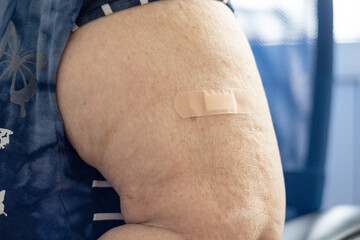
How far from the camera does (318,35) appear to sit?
0.85 metres

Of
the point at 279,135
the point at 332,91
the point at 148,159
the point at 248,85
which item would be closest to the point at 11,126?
the point at 148,159

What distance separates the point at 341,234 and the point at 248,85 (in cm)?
41

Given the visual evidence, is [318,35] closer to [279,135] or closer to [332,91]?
[332,91]

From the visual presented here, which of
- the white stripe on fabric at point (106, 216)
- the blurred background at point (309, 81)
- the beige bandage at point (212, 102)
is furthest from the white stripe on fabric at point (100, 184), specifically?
the blurred background at point (309, 81)

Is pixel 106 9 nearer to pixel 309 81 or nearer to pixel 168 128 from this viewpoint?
pixel 168 128

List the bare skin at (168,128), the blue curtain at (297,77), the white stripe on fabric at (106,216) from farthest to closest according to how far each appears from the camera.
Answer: the blue curtain at (297,77) → the white stripe on fabric at (106,216) → the bare skin at (168,128)

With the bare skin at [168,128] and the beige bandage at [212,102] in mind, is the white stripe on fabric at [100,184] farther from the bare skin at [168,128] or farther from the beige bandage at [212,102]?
the beige bandage at [212,102]

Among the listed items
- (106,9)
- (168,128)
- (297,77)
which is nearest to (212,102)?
(168,128)

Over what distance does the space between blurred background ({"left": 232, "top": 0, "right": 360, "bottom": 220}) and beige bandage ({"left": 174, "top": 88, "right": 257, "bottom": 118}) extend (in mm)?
326

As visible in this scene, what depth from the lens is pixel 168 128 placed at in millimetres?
512

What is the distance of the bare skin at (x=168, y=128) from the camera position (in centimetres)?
51

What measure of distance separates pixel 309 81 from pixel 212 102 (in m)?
0.42

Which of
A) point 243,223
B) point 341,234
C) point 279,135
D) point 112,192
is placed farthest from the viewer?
point 279,135

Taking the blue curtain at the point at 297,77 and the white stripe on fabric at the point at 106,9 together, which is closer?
the white stripe on fabric at the point at 106,9
